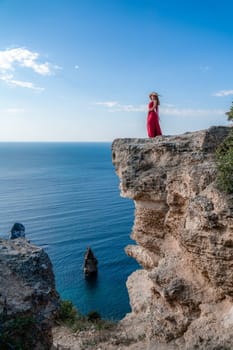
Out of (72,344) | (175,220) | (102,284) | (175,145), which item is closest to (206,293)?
(175,220)

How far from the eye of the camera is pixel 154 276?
46.8ft

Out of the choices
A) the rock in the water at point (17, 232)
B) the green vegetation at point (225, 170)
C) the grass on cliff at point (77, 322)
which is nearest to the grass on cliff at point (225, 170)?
the green vegetation at point (225, 170)

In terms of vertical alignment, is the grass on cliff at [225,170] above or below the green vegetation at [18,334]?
above

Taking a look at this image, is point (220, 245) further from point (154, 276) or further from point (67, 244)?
point (67, 244)

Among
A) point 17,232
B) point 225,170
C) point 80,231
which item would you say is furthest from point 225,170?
point 80,231

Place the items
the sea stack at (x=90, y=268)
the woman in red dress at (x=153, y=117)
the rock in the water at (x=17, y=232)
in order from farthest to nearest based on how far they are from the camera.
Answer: the sea stack at (x=90, y=268)
the woman in red dress at (x=153, y=117)
the rock in the water at (x=17, y=232)

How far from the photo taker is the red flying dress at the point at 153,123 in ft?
56.7

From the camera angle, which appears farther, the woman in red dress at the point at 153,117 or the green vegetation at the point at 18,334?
the woman in red dress at the point at 153,117

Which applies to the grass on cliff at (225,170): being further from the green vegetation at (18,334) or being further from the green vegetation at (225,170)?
the green vegetation at (18,334)

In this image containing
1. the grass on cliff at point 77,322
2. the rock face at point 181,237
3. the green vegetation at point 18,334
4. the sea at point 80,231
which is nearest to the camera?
the green vegetation at point 18,334

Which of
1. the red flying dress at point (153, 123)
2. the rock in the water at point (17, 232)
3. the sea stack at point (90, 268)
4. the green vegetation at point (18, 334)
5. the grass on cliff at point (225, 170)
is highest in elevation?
the red flying dress at point (153, 123)

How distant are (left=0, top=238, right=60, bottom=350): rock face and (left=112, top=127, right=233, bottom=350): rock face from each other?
6.23m

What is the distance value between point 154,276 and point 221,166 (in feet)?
18.6

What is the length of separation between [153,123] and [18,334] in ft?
41.9
